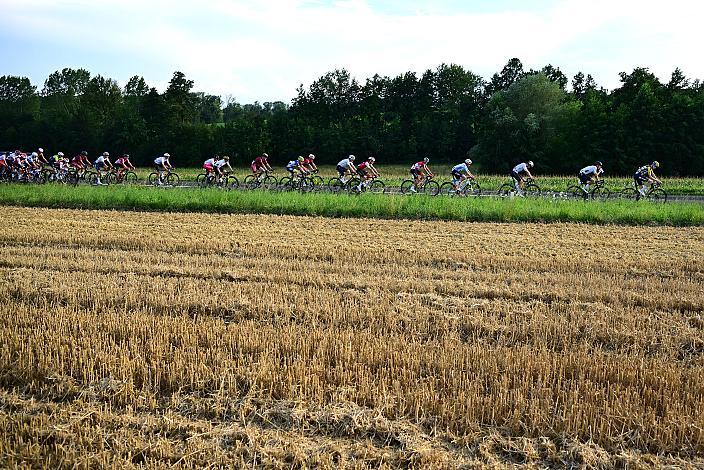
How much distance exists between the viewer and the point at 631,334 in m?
8.03

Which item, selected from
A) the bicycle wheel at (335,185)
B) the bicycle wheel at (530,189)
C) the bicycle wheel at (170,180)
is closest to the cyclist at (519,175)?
the bicycle wheel at (530,189)

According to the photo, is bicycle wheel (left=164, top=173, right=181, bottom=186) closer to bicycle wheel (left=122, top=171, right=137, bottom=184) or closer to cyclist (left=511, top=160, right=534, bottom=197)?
bicycle wheel (left=122, top=171, right=137, bottom=184)

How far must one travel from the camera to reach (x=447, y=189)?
33.5m

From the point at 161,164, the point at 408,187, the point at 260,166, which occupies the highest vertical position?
the point at 260,166

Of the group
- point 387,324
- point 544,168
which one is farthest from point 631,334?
point 544,168

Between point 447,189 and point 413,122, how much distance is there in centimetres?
4983

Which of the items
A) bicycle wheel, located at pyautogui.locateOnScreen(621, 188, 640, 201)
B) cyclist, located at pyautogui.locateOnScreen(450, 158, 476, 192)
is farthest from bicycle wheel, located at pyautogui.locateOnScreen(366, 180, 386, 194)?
bicycle wheel, located at pyautogui.locateOnScreen(621, 188, 640, 201)

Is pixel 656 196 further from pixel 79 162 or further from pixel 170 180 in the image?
pixel 79 162

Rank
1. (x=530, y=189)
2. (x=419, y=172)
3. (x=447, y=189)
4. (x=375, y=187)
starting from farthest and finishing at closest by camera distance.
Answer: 1. (x=375, y=187)
2. (x=447, y=189)
3. (x=530, y=189)
4. (x=419, y=172)

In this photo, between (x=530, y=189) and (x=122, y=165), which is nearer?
(x=530, y=189)

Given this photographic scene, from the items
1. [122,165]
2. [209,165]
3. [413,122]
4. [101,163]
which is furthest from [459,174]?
[413,122]

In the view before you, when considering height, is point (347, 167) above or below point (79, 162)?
above

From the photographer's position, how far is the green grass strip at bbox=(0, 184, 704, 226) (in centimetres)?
2203

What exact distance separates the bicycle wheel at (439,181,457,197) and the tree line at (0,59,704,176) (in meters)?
31.9
